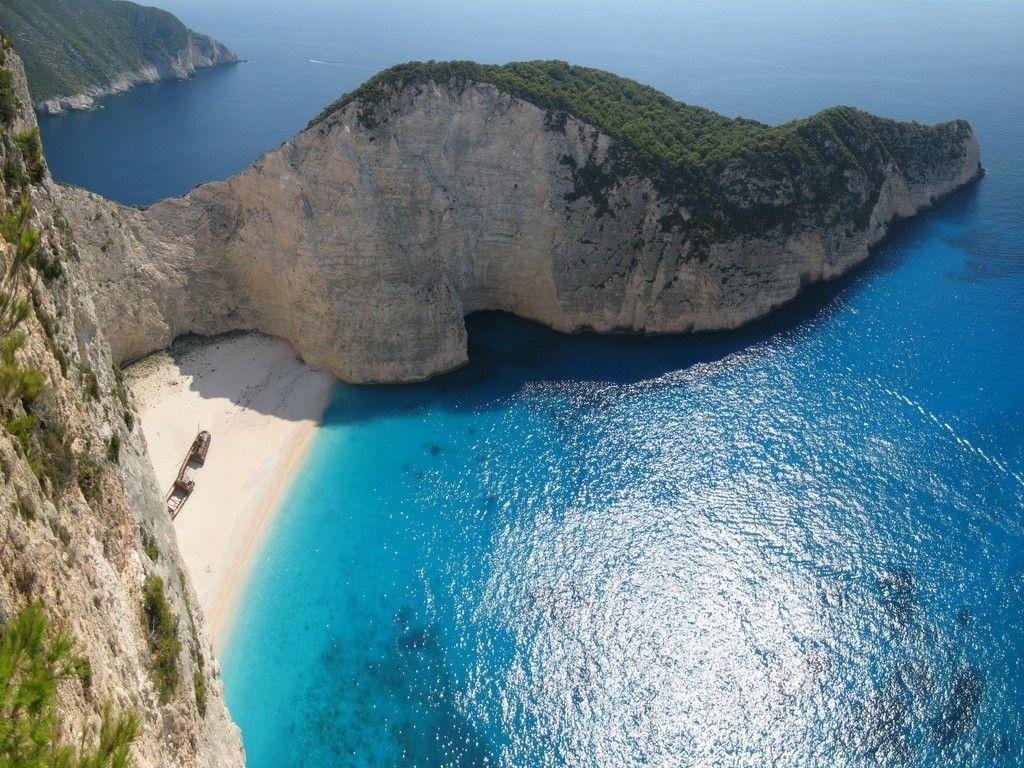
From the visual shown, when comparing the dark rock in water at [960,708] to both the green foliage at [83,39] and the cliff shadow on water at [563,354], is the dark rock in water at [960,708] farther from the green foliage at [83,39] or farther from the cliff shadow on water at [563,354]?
the green foliage at [83,39]

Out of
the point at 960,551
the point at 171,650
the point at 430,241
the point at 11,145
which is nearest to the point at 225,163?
the point at 430,241

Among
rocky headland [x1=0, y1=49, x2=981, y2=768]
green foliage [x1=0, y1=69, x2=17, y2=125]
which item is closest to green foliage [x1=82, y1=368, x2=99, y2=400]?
green foliage [x1=0, y1=69, x2=17, y2=125]

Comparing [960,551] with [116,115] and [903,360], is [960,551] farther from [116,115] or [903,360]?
[116,115]

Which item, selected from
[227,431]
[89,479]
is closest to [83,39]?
[227,431]

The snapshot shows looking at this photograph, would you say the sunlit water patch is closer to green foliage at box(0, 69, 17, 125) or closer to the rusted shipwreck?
the rusted shipwreck

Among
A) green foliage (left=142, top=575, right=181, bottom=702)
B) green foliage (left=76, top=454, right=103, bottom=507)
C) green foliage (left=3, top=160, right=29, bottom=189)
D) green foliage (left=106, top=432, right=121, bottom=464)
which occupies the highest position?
green foliage (left=3, top=160, right=29, bottom=189)
